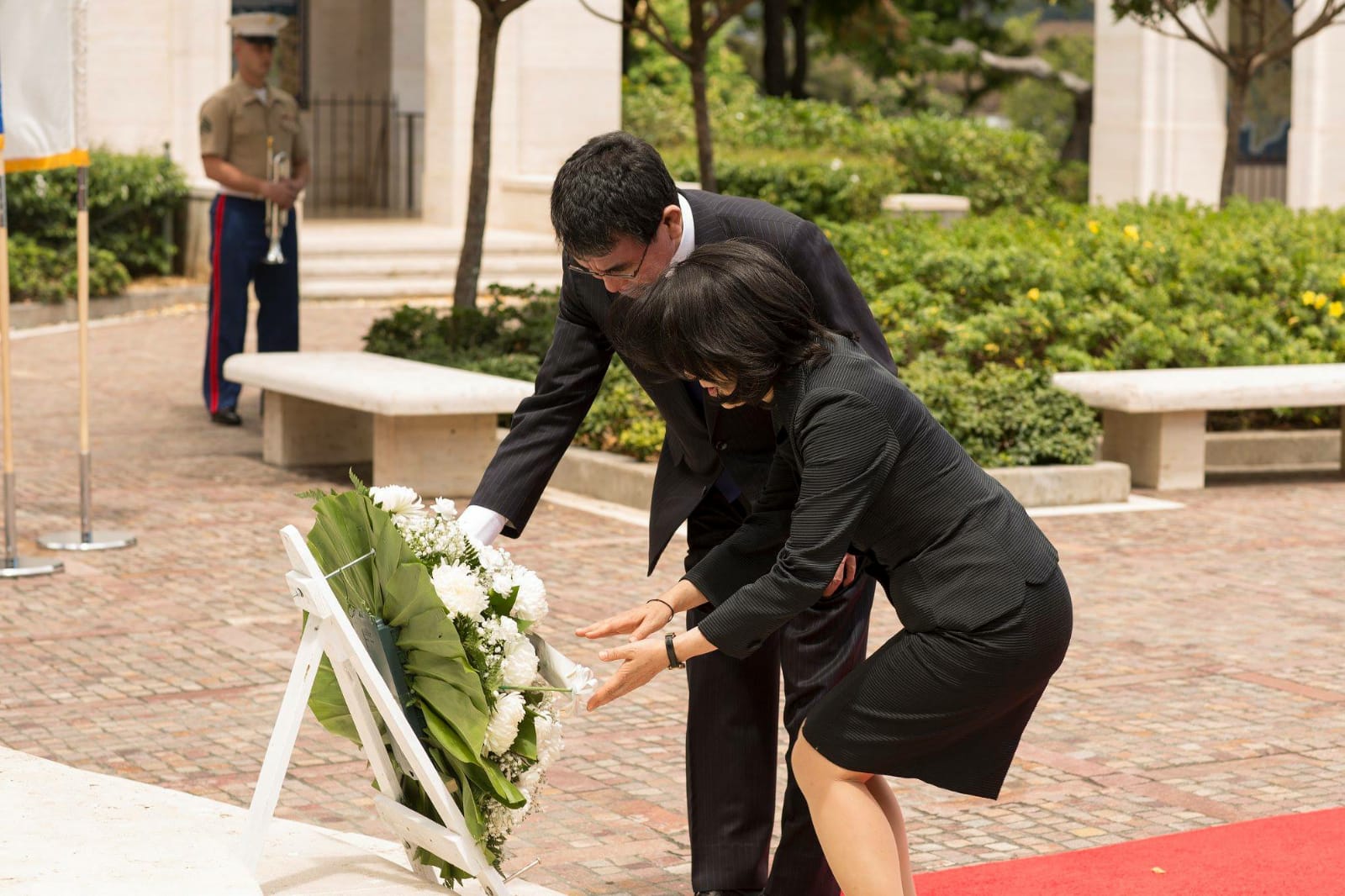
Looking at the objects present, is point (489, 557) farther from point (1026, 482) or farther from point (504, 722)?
point (1026, 482)

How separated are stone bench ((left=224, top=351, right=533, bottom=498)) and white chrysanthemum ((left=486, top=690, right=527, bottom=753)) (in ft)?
18.1

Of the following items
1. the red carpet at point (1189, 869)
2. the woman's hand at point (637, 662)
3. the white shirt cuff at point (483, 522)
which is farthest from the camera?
the red carpet at point (1189, 869)

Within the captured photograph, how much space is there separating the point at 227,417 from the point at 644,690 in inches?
234

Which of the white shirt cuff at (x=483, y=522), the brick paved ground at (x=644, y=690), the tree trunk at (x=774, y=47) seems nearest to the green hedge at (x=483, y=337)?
the brick paved ground at (x=644, y=690)

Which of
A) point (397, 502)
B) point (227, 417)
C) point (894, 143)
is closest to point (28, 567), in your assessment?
point (227, 417)

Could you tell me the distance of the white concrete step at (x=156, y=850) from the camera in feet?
12.2

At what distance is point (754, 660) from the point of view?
161 inches

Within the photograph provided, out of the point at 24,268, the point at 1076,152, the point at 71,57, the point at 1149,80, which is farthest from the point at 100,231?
the point at 1076,152

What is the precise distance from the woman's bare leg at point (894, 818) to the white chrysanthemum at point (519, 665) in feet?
2.19

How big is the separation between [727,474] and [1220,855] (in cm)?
158

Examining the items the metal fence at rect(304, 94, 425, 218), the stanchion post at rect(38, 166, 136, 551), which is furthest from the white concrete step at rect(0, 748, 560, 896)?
the metal fence at rect(304, 94, 425, 218)

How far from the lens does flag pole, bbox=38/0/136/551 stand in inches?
301

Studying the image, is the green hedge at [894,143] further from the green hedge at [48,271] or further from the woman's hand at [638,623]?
the woman's hand at [638,623]

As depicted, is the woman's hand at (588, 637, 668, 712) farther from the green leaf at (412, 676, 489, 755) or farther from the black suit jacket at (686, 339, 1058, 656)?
the green leaf at (412, 676, 489, 755)
